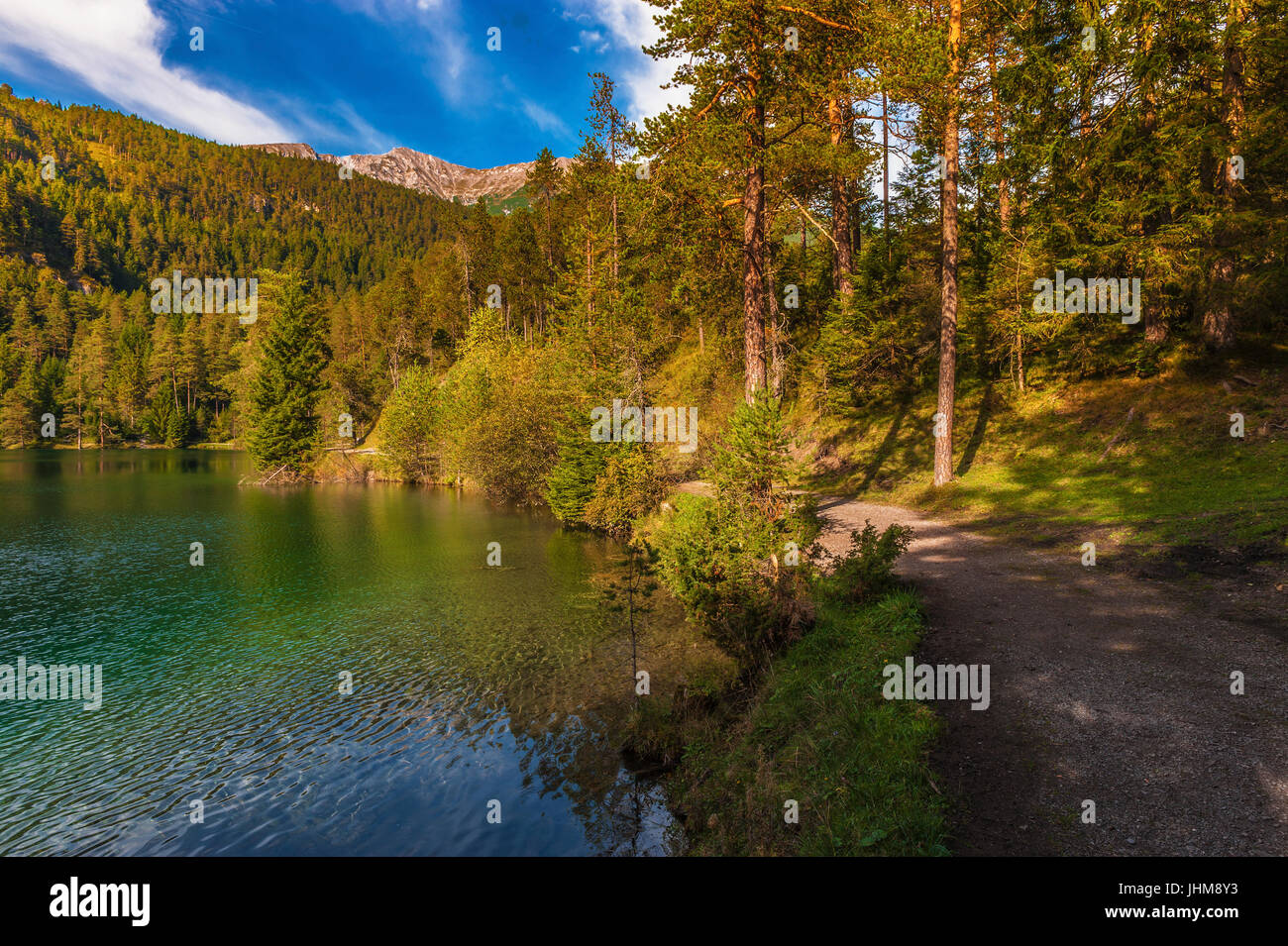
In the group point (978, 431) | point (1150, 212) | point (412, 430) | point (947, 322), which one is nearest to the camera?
point (1150, 212)

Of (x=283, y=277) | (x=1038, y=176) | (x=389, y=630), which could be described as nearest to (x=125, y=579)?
(x=389, y=630)

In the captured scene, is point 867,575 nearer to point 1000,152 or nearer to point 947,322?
point 947,322

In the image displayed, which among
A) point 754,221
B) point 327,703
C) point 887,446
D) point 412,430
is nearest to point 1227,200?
point 887,446

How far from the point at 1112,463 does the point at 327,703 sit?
24028mm

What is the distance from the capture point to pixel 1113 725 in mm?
7523

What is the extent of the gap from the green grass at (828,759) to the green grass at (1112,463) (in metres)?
8.42

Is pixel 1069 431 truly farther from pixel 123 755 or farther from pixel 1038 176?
pixel 123 755

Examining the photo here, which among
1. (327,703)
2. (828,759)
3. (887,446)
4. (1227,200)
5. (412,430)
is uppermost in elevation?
(1227,200)

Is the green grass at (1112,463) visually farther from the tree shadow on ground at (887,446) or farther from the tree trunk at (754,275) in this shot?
the tree trunk at (754,275)

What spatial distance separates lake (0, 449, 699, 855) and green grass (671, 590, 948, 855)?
1.09m

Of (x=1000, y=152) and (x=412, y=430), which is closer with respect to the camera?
(x=1000, y=152)

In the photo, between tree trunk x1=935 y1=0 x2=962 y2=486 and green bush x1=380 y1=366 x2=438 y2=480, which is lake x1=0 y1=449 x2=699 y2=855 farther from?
green bush x1=380 y1=366 x2=438 y2=480

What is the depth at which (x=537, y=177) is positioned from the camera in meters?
64.9
